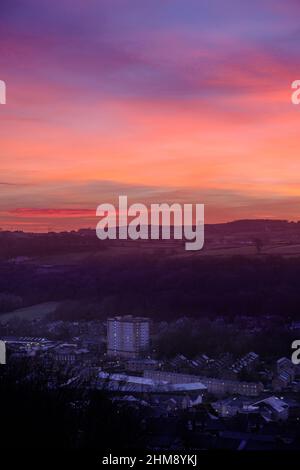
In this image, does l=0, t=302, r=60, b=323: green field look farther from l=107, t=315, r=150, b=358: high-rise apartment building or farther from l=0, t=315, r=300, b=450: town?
l=107, t=315, r=150, b=358: high-rise apartment building

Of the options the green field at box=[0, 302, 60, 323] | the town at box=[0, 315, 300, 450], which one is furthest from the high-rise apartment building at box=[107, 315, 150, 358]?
the green field at box=[0, 302, 60, 323]

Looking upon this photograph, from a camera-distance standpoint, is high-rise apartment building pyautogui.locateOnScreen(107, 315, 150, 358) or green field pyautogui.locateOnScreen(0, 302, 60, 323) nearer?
high-rise apartment building pyautogui.locateOnScreen(107, 315, 150, 358)

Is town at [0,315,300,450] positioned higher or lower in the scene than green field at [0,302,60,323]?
lower

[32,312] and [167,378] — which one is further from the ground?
[32,312]

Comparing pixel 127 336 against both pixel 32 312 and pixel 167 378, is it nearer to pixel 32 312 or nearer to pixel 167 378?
pixel 32 312

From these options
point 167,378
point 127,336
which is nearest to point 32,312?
point 127,336

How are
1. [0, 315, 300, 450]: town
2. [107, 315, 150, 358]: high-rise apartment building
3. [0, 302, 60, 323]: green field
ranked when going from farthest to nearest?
1. [0, 302, 60, 323]: green field
2. [107, 315, 150, 358]: high-rise apartment building
3. [0, 315, 300, 450]: town

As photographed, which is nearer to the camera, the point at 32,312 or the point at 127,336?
the point at 127,336

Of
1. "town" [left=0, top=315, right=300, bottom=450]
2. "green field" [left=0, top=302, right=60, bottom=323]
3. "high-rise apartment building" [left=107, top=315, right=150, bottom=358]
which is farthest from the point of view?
"green field" [left=0, top=302, right=60, bottom=323]

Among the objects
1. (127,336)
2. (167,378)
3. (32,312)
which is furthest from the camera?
(32,312)

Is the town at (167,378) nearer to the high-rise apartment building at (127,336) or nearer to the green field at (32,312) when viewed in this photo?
the high-rise apartment building at (127,336)
